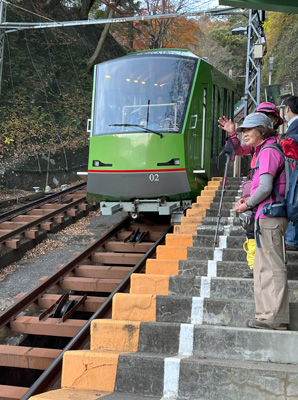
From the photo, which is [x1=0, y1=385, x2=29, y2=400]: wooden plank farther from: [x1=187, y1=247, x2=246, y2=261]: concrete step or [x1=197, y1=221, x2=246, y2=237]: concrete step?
[x1=197, y1=221, x2=246, y2=237]: concrete step

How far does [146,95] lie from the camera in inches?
309

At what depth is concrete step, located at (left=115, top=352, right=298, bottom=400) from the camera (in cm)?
294

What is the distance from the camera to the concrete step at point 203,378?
2.94 metres

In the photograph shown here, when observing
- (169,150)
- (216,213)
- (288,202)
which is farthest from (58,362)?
(169,150)

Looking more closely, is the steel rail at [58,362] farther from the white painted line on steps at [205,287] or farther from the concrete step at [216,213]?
the concrete step at [216,213]

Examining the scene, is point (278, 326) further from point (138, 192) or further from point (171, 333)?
point (138, 192)

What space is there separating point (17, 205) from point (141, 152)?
5.49 meters

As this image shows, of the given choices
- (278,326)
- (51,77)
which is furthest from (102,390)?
(51,77)

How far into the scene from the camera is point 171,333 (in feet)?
11.6

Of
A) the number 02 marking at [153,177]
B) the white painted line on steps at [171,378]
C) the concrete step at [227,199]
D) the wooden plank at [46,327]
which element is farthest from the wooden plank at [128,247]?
the white painted line on steps at [171,378]

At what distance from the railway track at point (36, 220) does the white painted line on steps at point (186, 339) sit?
5.02 metres

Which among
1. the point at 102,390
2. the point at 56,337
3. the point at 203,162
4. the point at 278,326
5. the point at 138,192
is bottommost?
the point at 56,337

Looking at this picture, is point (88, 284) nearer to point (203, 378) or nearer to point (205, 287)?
point (205, 287)

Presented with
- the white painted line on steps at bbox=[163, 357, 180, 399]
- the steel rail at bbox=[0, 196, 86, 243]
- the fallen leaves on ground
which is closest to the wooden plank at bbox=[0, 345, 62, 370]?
the white painted line on steps at bbox=[163, 357, 180, 399]
